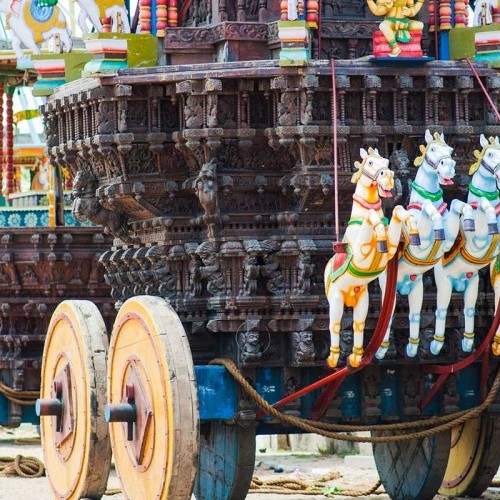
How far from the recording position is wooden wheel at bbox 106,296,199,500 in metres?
13.3

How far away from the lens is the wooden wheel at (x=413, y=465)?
15.5 meters

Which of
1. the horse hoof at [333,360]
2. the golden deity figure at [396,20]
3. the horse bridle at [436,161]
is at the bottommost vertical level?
the horse hoof at [333,360]

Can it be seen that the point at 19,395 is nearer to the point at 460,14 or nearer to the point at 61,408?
the point at 61,408

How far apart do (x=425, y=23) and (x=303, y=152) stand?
5.82ft

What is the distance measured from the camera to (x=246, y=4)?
48.9 ft

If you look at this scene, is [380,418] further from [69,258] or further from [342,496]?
[69,258]

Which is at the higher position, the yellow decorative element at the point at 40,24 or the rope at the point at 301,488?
the yellow decorative element at the point at 40,24

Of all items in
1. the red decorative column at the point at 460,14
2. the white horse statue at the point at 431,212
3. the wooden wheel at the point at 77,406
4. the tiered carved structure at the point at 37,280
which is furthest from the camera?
the tiered carved structure at the point at 37,280

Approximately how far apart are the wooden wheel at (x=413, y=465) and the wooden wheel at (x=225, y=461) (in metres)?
1.24

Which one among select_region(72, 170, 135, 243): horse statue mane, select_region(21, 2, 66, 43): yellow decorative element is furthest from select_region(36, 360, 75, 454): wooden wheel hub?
select_region(21, 2, 66, 43): yellow decorative element

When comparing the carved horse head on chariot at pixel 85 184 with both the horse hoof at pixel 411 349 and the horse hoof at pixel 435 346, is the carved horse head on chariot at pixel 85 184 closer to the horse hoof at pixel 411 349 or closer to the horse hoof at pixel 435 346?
the horse hoof at pixel 411 349

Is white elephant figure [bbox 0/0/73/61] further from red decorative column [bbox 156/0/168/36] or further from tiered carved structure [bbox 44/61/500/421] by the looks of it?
tiered carved structure [bbox 44/61/500/421]

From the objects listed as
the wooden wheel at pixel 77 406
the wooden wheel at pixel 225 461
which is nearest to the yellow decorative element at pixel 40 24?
the wooden wheel at pixel 77 406

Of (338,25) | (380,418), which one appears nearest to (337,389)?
(380,418)
